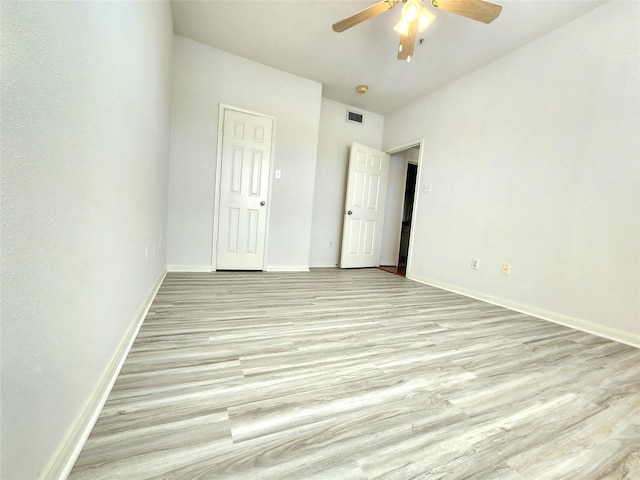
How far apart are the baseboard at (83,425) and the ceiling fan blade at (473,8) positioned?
286 centimetres

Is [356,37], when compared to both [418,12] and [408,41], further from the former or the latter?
[418,12]

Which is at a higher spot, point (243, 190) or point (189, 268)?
point (243, 190)

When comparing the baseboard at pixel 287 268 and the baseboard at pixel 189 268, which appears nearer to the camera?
the baseboard at pixel 189 268

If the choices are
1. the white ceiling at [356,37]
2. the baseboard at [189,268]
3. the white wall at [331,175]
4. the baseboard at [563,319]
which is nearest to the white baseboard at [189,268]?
the baseboard at [189,268]

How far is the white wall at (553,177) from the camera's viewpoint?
1903 millimetres

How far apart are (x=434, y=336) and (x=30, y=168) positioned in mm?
2011

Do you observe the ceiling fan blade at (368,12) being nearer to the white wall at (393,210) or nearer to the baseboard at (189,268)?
the white wall at (393,210)

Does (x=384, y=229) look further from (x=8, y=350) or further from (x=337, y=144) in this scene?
(x=8, y=350)

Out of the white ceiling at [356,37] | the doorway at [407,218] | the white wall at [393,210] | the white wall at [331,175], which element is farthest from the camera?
the doorway at [407,218]

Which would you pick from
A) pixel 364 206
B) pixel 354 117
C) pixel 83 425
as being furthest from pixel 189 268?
pixel 354 117

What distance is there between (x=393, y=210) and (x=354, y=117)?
5.76 ft

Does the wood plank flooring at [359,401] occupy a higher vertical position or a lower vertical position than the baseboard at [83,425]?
lower

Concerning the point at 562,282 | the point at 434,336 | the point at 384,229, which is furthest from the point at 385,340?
the point at 384,229

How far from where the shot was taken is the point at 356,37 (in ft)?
8.36
